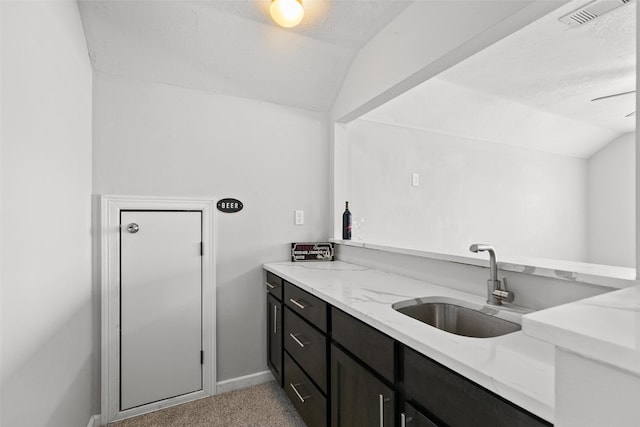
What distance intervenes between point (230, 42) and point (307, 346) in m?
1.94

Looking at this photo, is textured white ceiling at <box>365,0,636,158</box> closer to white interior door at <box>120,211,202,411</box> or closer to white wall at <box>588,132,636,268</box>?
white wall at <box>588,132,636,268</box>

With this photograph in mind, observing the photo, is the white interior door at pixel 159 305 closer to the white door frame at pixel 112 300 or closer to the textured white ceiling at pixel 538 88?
the white door frame at pixel 112 300

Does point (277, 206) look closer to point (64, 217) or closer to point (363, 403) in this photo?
point (64, 217)

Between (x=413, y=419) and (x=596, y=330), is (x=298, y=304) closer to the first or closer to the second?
(x=413, y=419)

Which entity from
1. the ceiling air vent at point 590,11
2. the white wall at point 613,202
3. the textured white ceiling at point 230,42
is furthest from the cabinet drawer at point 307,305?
the white wall at point 613,202

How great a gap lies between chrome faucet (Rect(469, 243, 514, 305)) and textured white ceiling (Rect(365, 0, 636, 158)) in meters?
1.43

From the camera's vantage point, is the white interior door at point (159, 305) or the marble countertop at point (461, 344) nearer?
the marble countertop at point (461, 344)

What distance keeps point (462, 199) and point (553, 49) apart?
1581 mm

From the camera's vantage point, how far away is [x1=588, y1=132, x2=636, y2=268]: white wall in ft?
14.7

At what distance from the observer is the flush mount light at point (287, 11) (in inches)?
65.5

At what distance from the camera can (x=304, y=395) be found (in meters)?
1.70

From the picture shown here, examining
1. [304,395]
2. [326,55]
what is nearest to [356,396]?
[304,395]

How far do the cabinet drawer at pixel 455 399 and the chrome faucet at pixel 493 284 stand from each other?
539 mm

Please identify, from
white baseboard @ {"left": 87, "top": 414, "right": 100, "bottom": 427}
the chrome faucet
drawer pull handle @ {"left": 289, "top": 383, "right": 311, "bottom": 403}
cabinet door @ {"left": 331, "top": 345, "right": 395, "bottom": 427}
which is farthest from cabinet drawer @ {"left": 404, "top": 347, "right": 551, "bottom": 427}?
white baseboard @ {"left": 87, "top": 414, "right": 100, "bottom": 427}
